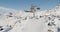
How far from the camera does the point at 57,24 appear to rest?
16.5 m

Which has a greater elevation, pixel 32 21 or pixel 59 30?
pixel 32 21

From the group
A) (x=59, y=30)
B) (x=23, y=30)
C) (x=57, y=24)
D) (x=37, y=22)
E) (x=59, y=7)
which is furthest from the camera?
(x=59, y=7)

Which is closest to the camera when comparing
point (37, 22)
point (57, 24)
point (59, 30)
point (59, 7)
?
point (37, 22)

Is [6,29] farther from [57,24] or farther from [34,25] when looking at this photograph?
[57,24]

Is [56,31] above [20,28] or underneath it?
underneath

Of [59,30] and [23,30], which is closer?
[23,30]

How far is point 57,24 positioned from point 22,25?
16.9 ft

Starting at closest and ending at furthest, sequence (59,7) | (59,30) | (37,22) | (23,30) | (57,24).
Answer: (23,30), (37,22), (59,30), (57,24), (59,7)

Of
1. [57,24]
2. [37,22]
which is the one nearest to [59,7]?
[57,24]

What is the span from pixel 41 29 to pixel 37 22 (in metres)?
1.14

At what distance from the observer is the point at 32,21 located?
14289mm

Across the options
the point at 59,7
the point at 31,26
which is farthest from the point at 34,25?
the point at 59,7

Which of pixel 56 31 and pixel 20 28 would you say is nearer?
pixel 20 28

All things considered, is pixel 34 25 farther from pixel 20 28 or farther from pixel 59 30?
pixel 59 30
